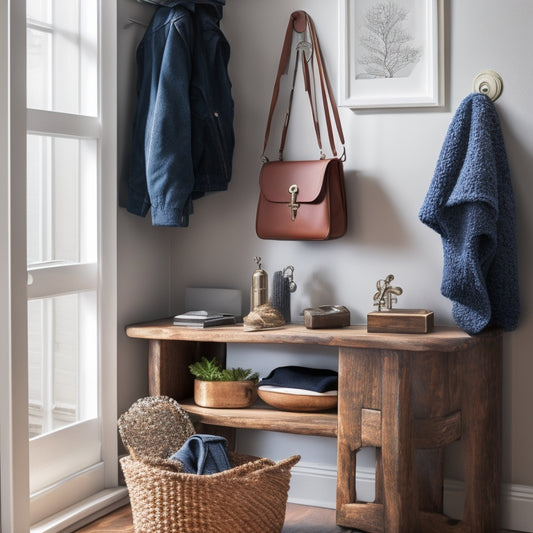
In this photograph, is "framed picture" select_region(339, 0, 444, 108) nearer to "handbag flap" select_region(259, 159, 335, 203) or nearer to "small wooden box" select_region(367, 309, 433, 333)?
"handbag flap" select_region(259, 159, 335, 203)

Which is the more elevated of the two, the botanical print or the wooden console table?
the botanical print

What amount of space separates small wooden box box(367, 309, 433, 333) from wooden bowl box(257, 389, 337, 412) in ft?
0.94

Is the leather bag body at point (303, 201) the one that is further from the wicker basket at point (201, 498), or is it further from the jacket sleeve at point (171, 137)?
the wicker basket at point (201, 498)

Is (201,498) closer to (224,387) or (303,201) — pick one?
(224,387)

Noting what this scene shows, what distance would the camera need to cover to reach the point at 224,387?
107 inches

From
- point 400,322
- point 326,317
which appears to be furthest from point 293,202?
point 400,322

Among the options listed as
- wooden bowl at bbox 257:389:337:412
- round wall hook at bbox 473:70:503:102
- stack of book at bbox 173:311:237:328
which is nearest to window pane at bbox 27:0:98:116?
stack of book at bbox 173:311:237:328

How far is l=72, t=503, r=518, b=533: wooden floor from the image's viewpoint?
260 centimetres

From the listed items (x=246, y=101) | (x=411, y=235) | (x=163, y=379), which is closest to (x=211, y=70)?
(x=246, y=101)

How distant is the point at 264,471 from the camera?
2334 mm

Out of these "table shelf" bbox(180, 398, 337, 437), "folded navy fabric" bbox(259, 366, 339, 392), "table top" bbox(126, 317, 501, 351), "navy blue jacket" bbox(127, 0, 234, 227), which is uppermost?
"navy blue jacket" bbox(127, 0, 234, 227)

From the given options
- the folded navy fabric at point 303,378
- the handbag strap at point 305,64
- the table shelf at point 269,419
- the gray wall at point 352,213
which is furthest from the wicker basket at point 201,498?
the handbag strap at point 305,64

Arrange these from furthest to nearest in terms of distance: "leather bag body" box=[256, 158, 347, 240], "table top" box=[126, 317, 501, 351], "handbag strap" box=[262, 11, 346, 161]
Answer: "handbag strap" box=[262, 11, 346, 161]
"leather bag body" box=[256, 158, 347, 240]
"table top" box=[126, 317, 501, 351]

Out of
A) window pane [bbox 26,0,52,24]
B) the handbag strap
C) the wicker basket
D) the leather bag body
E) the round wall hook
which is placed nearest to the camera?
the wicker basket
